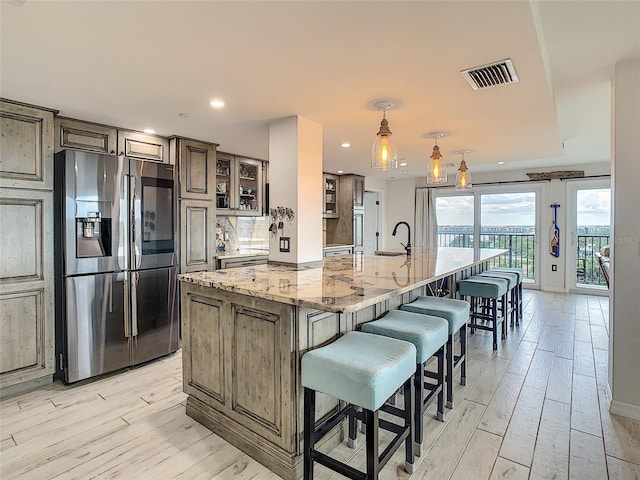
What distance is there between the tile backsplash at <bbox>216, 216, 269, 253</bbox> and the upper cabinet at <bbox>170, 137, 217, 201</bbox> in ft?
2.93

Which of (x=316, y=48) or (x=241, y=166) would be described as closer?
(x=316, y=48)

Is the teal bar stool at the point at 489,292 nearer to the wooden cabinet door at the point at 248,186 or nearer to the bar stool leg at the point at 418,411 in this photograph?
the bar stool leg at the point at 418,411

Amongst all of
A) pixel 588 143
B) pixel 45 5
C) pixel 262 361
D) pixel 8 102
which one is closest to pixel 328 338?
pixel 262 361

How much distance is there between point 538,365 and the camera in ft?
10.4

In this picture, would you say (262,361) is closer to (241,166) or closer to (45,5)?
(45,5)

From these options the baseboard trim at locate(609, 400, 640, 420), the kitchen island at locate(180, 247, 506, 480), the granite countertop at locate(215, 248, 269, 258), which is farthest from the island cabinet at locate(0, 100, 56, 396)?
the baseboard trim at locate(609, 400, 640, 420)

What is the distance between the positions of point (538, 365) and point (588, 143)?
11.3ft

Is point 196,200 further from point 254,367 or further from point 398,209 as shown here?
point 398,209

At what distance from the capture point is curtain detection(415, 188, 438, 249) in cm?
769

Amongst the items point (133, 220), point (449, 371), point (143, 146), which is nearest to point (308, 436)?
point (449, 371)

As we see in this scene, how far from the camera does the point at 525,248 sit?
22.7 feet

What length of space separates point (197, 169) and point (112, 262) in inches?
55.1

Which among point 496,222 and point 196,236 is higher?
point 496,222

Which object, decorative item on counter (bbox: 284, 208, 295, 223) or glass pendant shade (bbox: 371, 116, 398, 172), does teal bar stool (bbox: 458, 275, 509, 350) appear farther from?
decorative item on counter (bbox: 284, 208, 295, 223)
